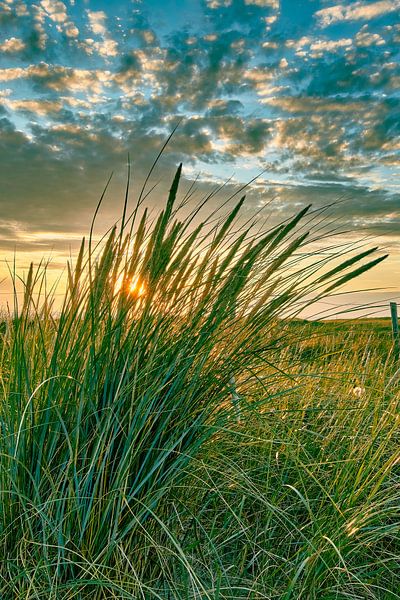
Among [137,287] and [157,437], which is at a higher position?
[137,287]

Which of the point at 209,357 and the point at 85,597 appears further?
the point at 209,357

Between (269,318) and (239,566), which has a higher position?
(269,318)

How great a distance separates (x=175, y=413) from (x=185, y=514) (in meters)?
0.39

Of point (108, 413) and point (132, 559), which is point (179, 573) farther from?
point (108, 413)

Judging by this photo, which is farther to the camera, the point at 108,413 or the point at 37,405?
the point at 37,405

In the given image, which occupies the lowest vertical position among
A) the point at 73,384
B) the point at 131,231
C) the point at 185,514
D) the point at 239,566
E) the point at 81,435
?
the point at 239,566

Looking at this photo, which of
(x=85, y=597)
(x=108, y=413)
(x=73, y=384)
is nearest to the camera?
(x=85, y=597)

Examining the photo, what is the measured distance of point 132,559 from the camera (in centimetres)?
166

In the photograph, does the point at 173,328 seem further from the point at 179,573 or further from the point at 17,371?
the point at 179,573

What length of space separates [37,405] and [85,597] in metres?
0.61

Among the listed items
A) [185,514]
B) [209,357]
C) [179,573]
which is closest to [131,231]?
[209,357]

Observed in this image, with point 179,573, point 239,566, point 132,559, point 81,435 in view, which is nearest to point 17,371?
point 81,435

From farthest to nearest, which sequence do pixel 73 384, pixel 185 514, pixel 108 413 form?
pixel 185 514 < pixel 73 384 < pixel 108 413

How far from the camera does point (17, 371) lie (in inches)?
74.1
